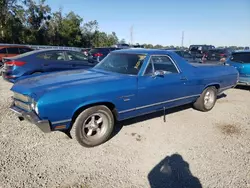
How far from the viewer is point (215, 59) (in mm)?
13531

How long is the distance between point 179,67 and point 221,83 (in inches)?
68.6

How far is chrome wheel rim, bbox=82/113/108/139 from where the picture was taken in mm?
3389

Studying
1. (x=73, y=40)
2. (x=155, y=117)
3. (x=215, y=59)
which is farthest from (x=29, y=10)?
(x=155, y=117)

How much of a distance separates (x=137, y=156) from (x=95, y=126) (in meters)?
0.91

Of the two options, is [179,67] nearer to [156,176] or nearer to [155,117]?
[155,117]

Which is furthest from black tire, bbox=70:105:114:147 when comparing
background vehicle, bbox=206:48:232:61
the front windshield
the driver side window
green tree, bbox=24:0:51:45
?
green tree, bbox=24:0:51:45

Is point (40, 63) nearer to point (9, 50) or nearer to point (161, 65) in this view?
point (161, 65)

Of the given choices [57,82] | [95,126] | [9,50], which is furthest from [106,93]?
[9,50]

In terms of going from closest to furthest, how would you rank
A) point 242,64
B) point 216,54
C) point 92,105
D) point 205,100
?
point 92,105 → point 205,100 → point 242,64 → point 216,54

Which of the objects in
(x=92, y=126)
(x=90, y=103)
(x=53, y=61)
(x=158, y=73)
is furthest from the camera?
(x=53, y=61)

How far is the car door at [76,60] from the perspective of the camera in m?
7.56

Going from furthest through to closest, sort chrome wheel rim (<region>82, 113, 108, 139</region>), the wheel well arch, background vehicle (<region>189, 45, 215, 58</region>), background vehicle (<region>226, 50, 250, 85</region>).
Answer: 1. background vehicle (<region>189, 45, 215, 58</region>)
2. background vehicle (<region>226, 50, 250, 85</region>)
3. chrome wheel rim (<region>82, 113, 108, 139</region>)
4. the wheel well arch

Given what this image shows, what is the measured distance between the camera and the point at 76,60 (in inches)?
304

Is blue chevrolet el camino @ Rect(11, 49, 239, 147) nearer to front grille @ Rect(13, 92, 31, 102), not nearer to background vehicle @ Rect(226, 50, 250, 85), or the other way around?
front grille @ Rect(13, 92, 31, 102)
